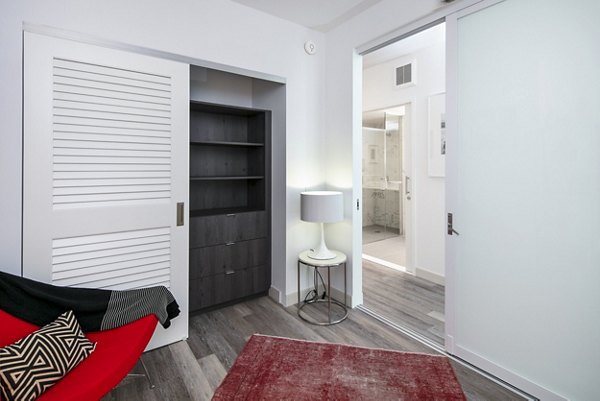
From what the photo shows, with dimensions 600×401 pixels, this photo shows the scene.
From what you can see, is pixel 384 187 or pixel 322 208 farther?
pixel 384 187

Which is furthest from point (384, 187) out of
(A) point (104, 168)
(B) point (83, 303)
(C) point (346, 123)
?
(B) point (83, 303)

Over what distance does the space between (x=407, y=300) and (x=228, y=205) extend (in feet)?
6.84

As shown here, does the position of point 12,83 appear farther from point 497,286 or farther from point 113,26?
point 497,286

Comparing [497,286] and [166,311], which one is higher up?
[497,286]

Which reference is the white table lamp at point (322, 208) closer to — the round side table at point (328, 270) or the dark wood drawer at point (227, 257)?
the round side table at point (328, 270)

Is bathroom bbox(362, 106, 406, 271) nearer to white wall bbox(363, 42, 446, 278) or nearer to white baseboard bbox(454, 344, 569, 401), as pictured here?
white wall bbox(363, 42, 446, 278)

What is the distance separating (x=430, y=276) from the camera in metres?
3.72

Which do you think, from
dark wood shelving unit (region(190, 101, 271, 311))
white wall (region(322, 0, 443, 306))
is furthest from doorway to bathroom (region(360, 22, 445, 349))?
dark wood shelving unit (region(190, 101, 271, 311))

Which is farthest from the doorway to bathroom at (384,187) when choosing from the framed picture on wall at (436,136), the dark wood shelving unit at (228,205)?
the dark wood shelving unit at (228,205)

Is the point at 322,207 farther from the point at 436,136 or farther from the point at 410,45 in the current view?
the point at 410,45

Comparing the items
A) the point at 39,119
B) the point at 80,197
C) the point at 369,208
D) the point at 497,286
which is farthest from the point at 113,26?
the point at 369,208

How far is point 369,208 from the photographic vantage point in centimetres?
545

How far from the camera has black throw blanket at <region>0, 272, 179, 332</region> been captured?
170 centimetres

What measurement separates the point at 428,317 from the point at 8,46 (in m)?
3.51
